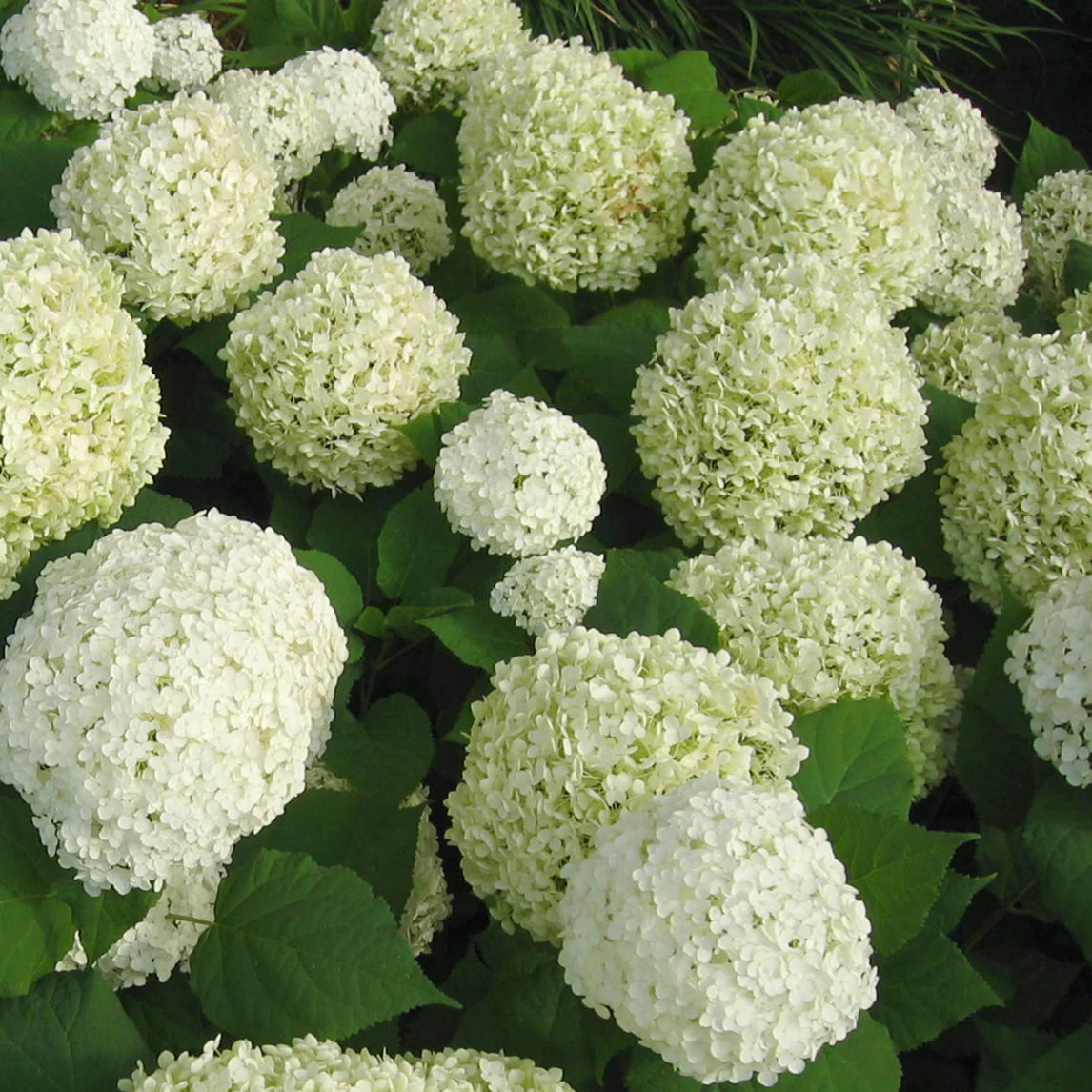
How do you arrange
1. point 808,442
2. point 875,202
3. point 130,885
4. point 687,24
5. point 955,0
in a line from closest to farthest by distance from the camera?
point 130,885, point 808,442, point 875,202, point 687,24, point 955,0

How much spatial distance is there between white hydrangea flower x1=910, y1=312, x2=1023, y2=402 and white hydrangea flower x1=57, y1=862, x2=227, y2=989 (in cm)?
128

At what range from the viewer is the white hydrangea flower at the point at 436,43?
2037mm

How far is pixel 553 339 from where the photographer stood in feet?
5.74

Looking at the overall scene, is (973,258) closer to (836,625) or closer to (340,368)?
(836,625)

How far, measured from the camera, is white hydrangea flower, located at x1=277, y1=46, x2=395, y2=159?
1.87 m

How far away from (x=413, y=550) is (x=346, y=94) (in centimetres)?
86

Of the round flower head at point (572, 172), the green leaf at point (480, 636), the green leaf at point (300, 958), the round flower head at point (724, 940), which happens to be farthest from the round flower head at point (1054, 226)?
the green leaf at point (300, 958)

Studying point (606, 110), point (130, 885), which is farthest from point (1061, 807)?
point (606, 110)

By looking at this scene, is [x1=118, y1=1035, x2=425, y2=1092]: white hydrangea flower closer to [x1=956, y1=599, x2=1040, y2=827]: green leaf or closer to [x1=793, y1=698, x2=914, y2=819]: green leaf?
[x1=793, y1=698, x2=914, y2=819]: green leaf

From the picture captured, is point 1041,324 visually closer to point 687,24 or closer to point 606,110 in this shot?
point 606,110

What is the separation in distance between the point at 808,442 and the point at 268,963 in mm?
867

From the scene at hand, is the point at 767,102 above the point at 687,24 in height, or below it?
above

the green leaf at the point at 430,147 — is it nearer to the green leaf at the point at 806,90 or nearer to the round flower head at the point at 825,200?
the round flower head at the point at 825,200

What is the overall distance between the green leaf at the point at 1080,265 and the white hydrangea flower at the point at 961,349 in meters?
0.17
